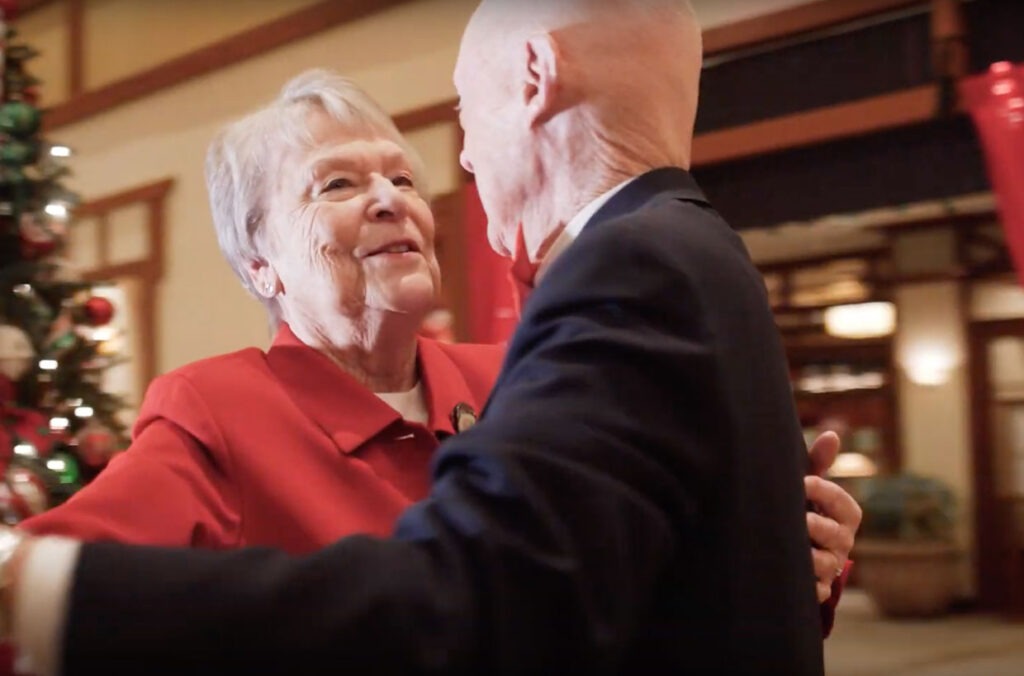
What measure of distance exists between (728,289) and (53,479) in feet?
8.50

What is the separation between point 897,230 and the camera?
8727 mm

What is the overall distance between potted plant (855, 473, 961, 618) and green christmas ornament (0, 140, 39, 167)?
20.7ft

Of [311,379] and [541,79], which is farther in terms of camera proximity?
[311,379]

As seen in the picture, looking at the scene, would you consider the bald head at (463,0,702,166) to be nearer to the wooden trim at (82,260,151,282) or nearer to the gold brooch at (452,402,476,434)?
the gold brooch at (452,402,476,434)

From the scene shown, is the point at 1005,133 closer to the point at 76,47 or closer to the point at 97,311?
the point at 97,311

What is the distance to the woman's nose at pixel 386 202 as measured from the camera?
1.37m

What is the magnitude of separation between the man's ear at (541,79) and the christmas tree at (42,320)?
248 centimetres

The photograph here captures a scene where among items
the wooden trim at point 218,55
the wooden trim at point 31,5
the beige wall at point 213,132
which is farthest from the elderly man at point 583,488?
the wooden trim at point 31,5

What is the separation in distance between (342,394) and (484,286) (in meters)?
2.87

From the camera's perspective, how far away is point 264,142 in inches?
55.2

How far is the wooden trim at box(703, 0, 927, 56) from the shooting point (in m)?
4.37

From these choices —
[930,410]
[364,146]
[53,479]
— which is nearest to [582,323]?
[364,146]

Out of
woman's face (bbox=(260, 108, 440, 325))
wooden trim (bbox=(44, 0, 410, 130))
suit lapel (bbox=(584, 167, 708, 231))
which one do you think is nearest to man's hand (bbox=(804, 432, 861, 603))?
suit lapel (bbox=(584, 167, 708, 231))

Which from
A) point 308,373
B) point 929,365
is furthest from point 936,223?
point 308,373
